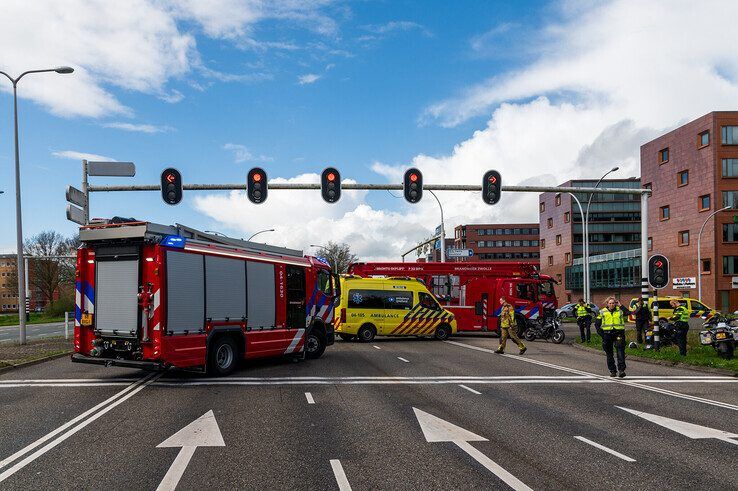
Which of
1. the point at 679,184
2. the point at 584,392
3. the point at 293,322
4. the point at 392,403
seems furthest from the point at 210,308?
the point at 679,184

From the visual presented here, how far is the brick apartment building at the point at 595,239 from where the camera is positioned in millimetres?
68688

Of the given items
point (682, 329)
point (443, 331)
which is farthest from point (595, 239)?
point (682, 329)

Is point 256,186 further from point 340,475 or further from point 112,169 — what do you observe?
point 340,475

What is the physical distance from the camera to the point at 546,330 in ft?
82.2

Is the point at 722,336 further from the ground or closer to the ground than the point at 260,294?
closer to the ground

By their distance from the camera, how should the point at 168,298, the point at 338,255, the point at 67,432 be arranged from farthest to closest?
the point at 338,255
the point at 168,298
the point at 67,432

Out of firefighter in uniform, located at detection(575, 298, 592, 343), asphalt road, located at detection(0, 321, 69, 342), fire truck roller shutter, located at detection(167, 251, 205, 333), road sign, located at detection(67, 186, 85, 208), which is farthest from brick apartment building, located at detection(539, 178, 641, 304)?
fire truck roller shutter, located at detection(167, 251, 205, 333)

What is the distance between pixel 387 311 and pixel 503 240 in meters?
109

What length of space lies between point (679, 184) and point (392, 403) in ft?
177

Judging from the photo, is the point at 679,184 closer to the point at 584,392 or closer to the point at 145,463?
the point at 584,392

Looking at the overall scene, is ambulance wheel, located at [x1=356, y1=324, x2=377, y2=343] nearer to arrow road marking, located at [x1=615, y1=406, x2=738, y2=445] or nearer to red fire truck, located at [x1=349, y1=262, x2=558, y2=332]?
red fire truck, located at [x1=349, y1=262, x2=558, y2=332]

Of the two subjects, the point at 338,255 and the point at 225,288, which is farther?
the point at 338,255

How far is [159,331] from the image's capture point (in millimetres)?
10617

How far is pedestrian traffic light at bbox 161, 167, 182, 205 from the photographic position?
1650 centimetres
